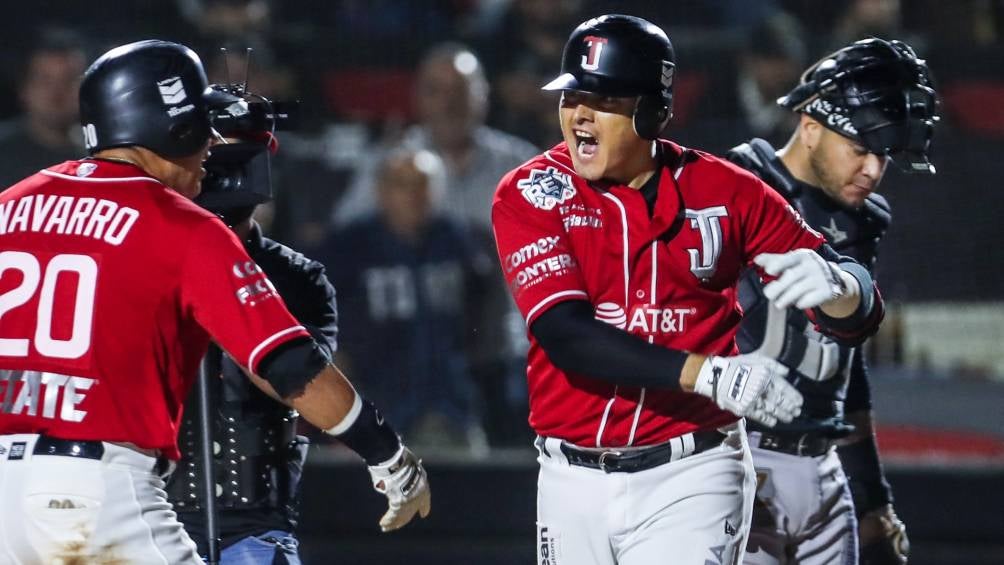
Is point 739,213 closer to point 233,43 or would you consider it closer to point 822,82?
point 822,82

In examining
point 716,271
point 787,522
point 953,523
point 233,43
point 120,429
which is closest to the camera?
point 120,429

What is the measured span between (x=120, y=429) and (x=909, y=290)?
15.5 ft

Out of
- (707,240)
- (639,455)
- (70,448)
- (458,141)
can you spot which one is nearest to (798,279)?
(707,240)

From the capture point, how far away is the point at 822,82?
4.30 metres

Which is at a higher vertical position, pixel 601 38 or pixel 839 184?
pixel 601 38

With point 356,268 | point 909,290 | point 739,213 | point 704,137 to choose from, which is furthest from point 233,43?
point 739,213

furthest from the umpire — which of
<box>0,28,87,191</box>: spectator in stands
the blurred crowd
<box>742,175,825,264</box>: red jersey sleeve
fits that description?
<box>0,28,87,191</box>: spectator in stands

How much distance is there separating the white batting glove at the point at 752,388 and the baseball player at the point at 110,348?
0.82m

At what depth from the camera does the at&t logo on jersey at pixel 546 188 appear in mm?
3586

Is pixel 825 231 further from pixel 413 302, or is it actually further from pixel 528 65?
pixel 528 65

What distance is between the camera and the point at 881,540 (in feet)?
14.7

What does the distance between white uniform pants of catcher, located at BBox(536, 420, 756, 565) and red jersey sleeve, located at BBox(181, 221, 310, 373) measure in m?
0.84

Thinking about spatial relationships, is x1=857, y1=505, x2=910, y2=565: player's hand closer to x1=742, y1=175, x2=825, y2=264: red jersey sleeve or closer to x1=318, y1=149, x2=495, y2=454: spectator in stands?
x1=742, y1=175, x2=825, y2=264: red jersey sleeve

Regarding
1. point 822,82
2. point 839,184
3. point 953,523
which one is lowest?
point 953,523
